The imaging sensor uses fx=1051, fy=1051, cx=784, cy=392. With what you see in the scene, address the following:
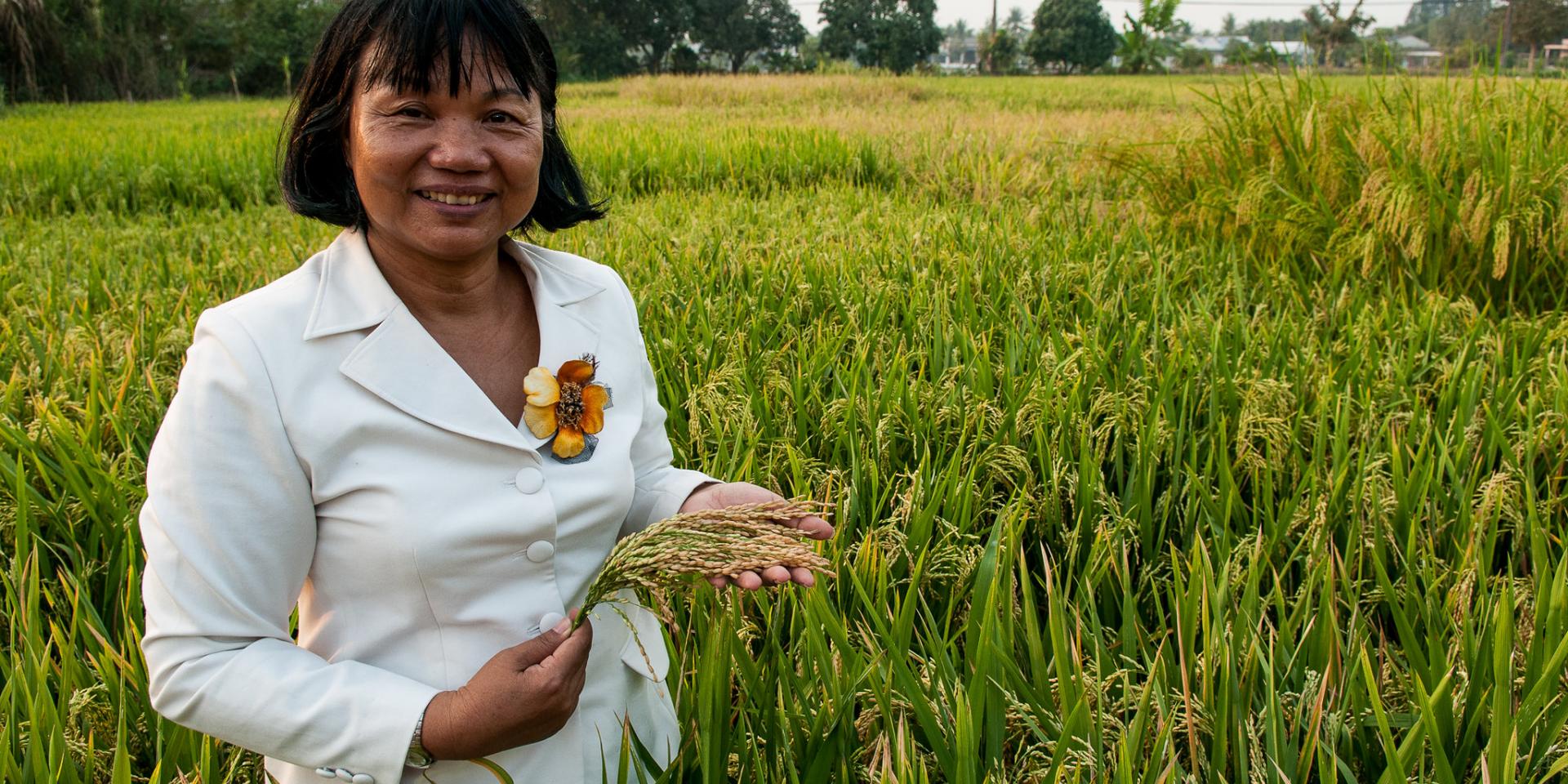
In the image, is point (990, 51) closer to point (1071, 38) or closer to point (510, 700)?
point (1071, 38)

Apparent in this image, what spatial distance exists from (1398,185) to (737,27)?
4961cm

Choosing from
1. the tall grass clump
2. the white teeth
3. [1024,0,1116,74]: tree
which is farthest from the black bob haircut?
[1024,0,1116,74]: tree

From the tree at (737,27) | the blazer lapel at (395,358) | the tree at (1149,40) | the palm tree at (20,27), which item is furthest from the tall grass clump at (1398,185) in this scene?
the tree at (737,27)

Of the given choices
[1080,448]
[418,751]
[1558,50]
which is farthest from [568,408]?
[1558,50]

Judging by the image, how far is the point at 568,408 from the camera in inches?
45.1

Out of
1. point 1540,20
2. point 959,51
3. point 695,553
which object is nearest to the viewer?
point 695,553

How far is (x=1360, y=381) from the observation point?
2.78m

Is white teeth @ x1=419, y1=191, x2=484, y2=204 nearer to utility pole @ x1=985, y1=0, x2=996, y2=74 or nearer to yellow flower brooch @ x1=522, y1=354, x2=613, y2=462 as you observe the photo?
yellow flower brooch @ x1=522, y1=354, x2=613, y2=462

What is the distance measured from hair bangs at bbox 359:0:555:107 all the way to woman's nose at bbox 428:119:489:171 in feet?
0.12

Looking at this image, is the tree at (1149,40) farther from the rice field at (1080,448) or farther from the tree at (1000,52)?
the rice field at (1080,448)

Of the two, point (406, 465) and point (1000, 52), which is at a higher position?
point (1000, 52)

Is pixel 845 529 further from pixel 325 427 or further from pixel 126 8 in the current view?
pixel 126 8

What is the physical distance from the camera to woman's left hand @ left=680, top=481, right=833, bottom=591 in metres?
1.03

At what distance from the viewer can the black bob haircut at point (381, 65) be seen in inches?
41.9
